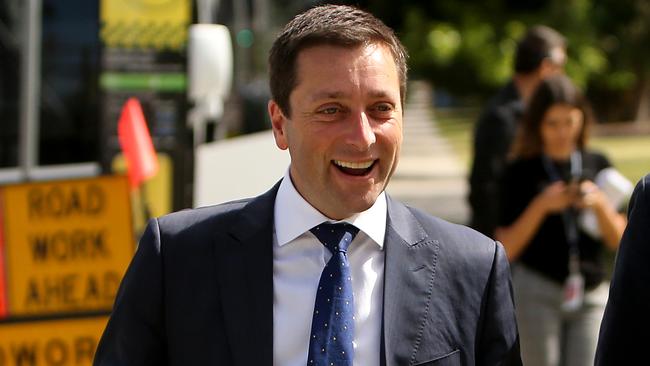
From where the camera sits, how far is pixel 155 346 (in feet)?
8.84

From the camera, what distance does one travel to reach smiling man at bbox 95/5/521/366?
2.63 m

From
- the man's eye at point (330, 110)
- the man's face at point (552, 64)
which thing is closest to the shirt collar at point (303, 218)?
the man's eye at point (330, 110)

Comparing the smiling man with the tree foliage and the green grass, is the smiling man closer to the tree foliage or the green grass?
the tree foliage

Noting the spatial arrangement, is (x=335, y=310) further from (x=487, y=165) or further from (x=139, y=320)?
(x=487, y=165)

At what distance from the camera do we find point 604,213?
17.8 feet

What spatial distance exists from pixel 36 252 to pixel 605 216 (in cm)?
238

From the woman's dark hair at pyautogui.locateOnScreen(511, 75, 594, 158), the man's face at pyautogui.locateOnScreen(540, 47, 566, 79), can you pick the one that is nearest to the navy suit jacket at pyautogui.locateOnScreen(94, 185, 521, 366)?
the woman's dark hair at pyautogui.locateOnScreen(511, 75, 594, 158)

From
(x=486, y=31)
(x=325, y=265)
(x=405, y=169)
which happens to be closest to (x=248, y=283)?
(x=325, y=265)

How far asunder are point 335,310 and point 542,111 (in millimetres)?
3119

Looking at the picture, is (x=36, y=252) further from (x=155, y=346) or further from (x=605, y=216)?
(x=155, y=346)

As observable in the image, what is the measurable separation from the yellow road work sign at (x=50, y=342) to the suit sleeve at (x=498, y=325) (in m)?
2.94

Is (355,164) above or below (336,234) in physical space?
above

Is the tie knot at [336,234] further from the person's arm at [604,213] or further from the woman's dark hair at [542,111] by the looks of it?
the woman's dark hair at [542,111]

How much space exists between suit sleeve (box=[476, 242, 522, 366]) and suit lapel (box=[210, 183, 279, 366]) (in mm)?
460
